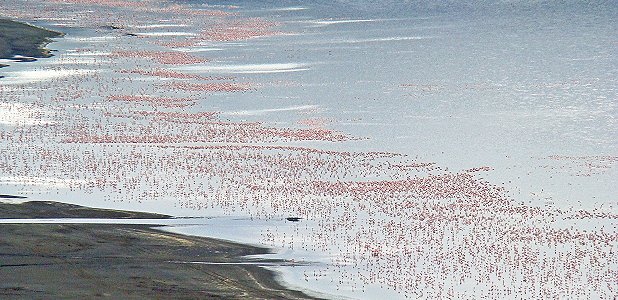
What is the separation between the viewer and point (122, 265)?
90.6 feet

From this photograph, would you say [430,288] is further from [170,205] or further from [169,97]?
[169,97]

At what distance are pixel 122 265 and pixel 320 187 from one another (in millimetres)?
10345

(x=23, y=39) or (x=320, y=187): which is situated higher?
(x=23, y=39)

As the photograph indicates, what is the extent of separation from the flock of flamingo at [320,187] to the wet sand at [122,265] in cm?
166

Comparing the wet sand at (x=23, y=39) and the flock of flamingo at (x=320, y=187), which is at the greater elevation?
the wet sand at (x=23, y=39)

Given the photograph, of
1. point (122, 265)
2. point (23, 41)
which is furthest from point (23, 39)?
point (122, 265)

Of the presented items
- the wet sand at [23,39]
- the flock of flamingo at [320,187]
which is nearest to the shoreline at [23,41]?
the wet sand at [23,39]

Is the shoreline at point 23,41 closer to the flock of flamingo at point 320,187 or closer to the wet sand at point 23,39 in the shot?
the wet sand at point 23,39

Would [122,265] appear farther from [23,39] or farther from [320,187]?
[23,39]

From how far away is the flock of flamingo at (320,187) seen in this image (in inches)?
1112

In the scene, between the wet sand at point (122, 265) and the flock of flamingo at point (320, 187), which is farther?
the flock of flamingo at point (320, 187)

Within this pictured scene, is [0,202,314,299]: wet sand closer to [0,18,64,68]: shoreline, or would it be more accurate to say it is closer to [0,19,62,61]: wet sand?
[0,18,64,68]: shoreline

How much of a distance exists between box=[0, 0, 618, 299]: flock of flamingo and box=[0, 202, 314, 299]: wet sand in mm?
1659

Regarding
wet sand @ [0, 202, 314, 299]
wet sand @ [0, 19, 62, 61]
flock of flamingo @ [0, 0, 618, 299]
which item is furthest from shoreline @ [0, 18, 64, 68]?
wet sand @ [0, 202, 314, 299]
